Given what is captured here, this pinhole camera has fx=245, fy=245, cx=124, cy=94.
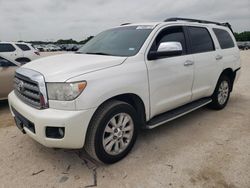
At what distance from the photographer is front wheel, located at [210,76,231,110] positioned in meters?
5.12

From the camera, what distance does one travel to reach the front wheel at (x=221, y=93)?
5.12m

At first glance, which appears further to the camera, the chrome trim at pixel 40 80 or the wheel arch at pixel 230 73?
the wheel arch at pixel 230 73

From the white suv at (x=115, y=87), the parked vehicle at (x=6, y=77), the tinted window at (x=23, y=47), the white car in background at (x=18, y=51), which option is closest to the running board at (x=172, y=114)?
the white suv at (x=115, y=87)

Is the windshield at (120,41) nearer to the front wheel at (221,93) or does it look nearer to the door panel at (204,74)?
the door panel at (204,74)

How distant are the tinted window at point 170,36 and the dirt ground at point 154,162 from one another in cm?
145

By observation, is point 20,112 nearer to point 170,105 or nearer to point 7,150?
point 7,150

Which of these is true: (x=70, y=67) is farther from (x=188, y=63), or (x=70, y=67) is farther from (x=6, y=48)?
(x=6, y=48)

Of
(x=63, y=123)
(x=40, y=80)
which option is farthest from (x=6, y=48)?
(x=63, y=123)

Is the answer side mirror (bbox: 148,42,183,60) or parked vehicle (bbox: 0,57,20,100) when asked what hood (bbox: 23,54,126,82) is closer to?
side mirror (bbox: 148,42,183,60)

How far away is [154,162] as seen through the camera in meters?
3.21

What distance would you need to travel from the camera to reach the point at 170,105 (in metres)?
3.87

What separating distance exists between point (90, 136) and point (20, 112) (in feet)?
3.21

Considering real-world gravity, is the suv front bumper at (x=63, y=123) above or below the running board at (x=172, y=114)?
above

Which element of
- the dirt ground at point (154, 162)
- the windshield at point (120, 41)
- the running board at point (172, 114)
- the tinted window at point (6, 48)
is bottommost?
the dirt ground at point (154, 162)
